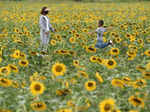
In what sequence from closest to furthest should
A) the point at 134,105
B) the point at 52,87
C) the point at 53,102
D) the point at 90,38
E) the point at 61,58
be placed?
1. the point at 134,105
2. the point at 53,102
3. the point at 52,87
4. the point at 61,58
5. the point at 90,38

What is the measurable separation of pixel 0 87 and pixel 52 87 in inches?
29.8

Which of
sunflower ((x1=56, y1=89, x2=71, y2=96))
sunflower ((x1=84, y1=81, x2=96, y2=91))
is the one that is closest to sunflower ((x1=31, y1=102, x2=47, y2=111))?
sunflower ((x1=56, y1=89, x2=71, y2=96))

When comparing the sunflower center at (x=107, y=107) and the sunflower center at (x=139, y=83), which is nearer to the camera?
the sunflower center at (x=107, y=107)

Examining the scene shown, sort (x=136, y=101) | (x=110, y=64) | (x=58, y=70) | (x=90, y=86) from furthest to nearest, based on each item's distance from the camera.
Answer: (x=110, y=64), (x=58, y=70), (x=90, y=86), (x=136, y=101)

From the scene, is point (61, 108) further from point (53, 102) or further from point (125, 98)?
point (125, 98)

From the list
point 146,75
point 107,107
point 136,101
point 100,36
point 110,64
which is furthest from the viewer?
point 100,36

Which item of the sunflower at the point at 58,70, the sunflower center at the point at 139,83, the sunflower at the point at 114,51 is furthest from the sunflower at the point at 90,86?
the sunflower at the point at 114,51

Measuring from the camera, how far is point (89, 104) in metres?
2.99

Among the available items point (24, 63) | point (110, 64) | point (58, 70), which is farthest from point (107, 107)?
point (24, 63)

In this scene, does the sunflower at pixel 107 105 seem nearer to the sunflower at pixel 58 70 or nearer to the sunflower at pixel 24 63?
the sunflower at pixel 58 70

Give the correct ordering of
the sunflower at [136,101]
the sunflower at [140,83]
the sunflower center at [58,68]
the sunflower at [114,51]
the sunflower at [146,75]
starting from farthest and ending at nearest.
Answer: the sunflower at [114,51]
the sunflower center at [58,68]
the sunflower at [146,75]
the sunflower at [140,83]
the sunflower at [136,101]

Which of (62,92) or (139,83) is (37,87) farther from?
(139,83)

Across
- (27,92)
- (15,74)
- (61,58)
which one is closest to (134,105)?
(27,92)

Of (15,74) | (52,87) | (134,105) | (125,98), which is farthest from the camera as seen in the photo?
(15,74)
